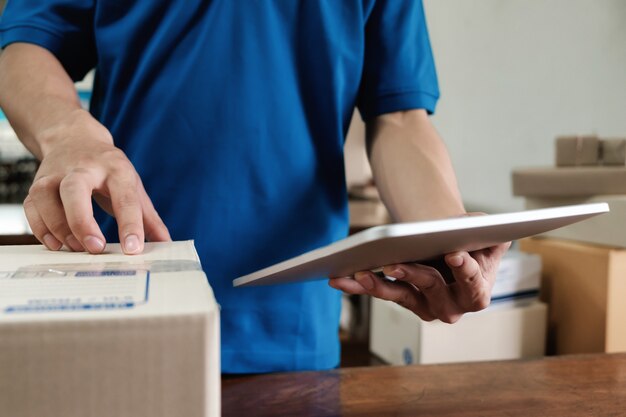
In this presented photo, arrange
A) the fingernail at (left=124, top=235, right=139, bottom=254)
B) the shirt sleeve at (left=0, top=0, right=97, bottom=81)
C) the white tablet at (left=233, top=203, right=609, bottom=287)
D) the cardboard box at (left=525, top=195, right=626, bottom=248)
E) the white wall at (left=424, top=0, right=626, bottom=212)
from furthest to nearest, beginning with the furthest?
the white wall at (left=424, top=0, right=626, bottom=212)
the cardboard box at (left=525, top=195, right=626, bottom=248)
the shirt sleeve at (left=0, top=0, right=97, bottom=81)
the fingernail at (left=124, top=235, right=139, bottom=254)
the white tablet at (left=233, top=203, right=609, bottom=287)

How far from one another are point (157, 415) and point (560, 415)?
43 centimetres

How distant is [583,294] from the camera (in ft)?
5.25

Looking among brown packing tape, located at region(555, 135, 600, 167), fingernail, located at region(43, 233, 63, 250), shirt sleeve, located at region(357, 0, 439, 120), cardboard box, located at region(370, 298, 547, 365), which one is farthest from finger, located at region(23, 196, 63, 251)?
brown packing tape, located at region(555, 135, 600, 167)

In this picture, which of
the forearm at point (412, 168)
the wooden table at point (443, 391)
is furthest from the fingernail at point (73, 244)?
the forearm at point (412, 168)

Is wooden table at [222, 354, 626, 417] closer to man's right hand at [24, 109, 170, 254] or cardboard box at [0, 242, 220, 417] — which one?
man's right hand at [24, 109, 170, 254]

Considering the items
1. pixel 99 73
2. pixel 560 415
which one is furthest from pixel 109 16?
pixel 560 415

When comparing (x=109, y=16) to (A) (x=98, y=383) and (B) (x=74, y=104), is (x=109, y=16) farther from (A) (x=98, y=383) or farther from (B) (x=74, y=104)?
(A) (x=98, y=383)

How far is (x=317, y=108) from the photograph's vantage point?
829mm

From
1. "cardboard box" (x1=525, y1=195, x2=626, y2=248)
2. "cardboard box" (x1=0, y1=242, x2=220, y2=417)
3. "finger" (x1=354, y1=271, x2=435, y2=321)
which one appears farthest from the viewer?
"cardboard box" (x1=525, y1=195, x2=626, y2=248)

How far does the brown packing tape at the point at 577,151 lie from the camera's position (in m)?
1.62

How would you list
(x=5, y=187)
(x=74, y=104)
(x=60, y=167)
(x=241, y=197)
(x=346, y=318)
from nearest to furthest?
(x=60, y=167), (x=74, y=104), (x=241, y=197), (x=346, y=318), (x=5, y=187)

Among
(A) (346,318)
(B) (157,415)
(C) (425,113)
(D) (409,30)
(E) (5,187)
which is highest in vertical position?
(D) (409,30)

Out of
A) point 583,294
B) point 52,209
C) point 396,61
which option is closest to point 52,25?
point 52,209

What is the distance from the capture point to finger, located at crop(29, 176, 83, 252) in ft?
1.70
